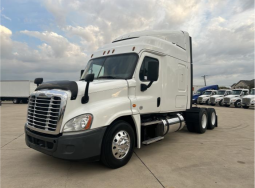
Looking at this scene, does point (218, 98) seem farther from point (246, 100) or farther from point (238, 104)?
point (246, 100)

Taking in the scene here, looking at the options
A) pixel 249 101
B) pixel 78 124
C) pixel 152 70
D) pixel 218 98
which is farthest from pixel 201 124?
pixel 218 98

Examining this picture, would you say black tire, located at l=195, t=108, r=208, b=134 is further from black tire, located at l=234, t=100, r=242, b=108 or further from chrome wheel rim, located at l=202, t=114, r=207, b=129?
black tire, located at l=234, t=100, r=242, b=108

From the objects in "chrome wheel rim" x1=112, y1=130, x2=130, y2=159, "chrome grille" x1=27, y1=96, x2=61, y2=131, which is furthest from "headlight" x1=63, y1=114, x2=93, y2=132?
"chrome wheel rim" x1=112, y1=130, x2=130, y2=159

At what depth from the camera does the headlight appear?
3.31 m

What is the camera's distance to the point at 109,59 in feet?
15.7

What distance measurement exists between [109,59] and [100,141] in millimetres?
2248

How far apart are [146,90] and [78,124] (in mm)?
1947

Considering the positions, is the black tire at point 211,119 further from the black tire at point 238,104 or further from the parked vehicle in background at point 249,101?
the black tire at point 238,104

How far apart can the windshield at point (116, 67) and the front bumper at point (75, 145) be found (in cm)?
146

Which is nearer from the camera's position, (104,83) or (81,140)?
(81,140)

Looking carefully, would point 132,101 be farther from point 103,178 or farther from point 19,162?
point 19,162

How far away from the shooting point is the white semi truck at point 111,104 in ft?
10.9

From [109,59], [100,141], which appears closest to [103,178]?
[100,141]

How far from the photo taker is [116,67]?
14.9 ft
